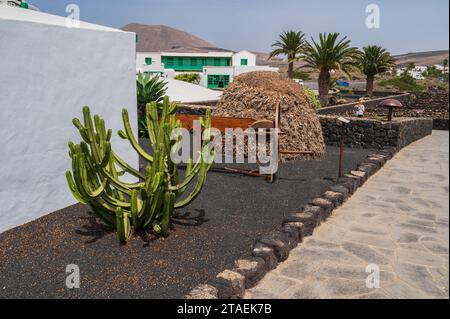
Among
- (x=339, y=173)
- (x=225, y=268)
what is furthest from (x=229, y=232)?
(x=339, y=173)

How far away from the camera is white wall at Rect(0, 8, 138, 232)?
526 centimetres

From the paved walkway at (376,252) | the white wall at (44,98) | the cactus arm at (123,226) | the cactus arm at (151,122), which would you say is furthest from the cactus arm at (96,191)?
the paved walkway at (376,252)

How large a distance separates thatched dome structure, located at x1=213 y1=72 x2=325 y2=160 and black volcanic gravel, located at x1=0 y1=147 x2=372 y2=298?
3.22m

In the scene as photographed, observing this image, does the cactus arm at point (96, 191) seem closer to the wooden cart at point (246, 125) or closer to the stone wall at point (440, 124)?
the wooden cart at point (246, 125)

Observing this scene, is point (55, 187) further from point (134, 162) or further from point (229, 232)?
point (229, 232)

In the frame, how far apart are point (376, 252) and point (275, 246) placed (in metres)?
1.37

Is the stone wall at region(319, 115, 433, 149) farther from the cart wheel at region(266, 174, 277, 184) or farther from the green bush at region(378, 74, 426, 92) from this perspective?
the green bush at region(378, 74, 426, 92)

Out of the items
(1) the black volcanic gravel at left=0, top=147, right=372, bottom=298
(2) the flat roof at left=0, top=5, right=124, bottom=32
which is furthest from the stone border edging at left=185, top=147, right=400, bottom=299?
(2) the flat roof at left=0, top=5, right=124, bottom=32

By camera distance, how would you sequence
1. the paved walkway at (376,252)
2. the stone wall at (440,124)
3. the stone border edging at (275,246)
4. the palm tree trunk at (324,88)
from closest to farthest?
1. the stone border edging at (275,246)
2. the paved walkway at (376,252)
3. the stone wall at (440,124)
4. the palm tree trunk at (324,88)

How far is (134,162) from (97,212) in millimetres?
2637

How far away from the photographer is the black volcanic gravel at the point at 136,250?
4039 mm

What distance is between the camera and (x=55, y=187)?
6.05 meters

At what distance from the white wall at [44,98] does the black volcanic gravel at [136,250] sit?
0.42m

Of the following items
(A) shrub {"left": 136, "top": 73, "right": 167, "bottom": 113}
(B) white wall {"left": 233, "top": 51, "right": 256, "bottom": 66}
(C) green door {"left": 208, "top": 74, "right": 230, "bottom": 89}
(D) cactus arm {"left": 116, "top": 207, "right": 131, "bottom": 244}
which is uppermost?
(B) white wall {"left": 233, "top": 51, "right": 256, "bottom": 66}
